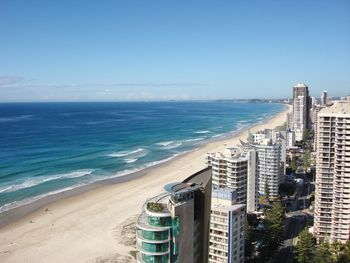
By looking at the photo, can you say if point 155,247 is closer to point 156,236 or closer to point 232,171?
point 156,236

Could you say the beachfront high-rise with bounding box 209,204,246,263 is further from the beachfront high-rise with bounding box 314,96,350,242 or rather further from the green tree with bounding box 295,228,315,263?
the beachfront high-rise with bounding box 314,96,350,242

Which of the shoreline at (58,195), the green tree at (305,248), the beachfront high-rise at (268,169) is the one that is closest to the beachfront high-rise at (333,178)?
the green tree at (305,248)

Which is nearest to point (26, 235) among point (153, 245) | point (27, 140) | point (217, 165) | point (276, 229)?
point (217, 165)

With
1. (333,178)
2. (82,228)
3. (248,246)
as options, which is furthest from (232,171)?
(82,228)

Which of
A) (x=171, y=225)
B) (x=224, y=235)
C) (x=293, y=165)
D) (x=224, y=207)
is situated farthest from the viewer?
(x=293, y=165)

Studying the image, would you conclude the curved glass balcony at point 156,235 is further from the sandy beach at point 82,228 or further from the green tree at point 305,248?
the green tree at point 305,248

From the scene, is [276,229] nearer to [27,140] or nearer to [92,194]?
[92,194]
